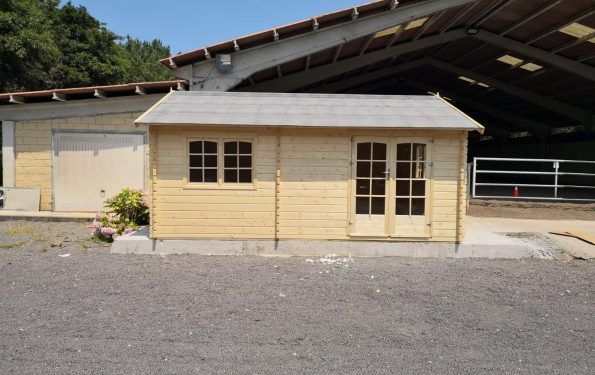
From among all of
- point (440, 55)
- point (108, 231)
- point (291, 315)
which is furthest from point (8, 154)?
point (440, 55)

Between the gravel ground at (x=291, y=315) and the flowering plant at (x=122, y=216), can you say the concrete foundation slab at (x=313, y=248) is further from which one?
the flowering plant at (x=122, y=216)

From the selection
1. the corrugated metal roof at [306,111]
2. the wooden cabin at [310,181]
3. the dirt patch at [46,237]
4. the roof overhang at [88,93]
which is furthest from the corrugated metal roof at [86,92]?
the wooden cabin at [310,181]

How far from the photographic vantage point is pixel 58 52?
2355 centimetres

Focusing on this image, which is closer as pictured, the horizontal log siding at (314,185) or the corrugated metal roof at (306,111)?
the corrugated metal roof at (306,111)

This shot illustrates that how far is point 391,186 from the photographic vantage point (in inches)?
287

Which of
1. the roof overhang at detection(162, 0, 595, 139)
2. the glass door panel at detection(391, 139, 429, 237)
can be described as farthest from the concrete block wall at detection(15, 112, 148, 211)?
the glass door panel at detection(391, 139, 429, 237)

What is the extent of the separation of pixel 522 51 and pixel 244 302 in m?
14.8

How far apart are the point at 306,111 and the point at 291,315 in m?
4.17

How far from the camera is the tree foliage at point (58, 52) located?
17.8 metres

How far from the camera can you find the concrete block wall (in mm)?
10734

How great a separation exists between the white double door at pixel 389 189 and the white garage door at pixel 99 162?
626 cm

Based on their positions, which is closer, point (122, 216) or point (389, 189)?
point (389, 189)

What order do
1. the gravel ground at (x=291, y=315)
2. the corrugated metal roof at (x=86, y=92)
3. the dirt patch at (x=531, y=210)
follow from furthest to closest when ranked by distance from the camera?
1. the dirt patch at (x=531, y=210)
2. the corrugated metal roof at (x=86, y=92)
3. the gravel ground at (x=291, y=315)

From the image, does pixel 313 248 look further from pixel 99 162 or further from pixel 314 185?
pixel 99 162
